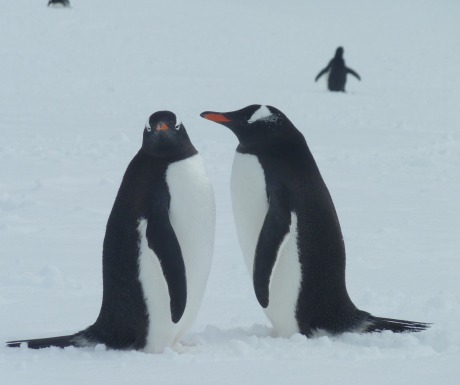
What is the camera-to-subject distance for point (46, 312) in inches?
167

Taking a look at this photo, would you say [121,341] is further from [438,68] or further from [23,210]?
[438,68]

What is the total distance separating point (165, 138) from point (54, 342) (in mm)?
889

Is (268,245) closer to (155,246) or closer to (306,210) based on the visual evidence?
(306,210)

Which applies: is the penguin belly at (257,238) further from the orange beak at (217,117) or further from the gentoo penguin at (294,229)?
the orange beak at (217,117)

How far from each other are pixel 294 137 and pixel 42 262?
1997 mm

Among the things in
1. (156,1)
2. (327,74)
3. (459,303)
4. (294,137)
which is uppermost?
(156,1)

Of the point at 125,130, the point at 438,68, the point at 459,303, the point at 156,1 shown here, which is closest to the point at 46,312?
the point at 459,303

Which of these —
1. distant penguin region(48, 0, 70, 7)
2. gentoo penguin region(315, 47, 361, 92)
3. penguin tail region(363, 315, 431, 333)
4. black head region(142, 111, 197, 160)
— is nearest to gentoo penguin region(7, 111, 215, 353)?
black head region(142, 111, 197, 160)

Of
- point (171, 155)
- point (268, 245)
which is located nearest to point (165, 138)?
point (171, 155)

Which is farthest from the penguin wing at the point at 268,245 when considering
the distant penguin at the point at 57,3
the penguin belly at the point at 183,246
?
the distant penguin at the point at 57,3

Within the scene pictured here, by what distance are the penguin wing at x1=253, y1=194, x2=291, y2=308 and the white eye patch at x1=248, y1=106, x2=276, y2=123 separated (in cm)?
40

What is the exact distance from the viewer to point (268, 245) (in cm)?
363

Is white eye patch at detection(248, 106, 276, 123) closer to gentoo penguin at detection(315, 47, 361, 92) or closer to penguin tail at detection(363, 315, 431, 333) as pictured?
penguin tail at detection(363, 315, 431, 333)

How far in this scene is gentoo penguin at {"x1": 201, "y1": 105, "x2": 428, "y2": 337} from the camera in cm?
372
